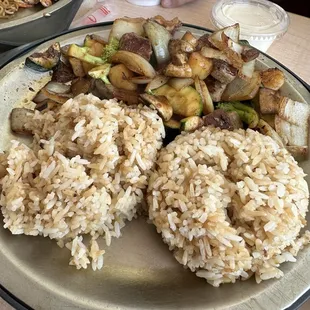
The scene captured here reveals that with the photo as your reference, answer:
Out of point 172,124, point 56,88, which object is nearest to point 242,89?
point 172,124

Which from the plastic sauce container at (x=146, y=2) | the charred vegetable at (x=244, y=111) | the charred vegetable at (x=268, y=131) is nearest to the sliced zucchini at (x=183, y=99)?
the charred vegetable at (x=244, y=111)

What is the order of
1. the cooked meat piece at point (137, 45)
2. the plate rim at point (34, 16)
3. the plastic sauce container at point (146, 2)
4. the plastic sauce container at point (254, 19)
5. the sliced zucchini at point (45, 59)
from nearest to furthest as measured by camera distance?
the cooked meat piece at point (137, 45) < the sliced zucchini at point (45, 59) < the plate rim at point (34, 16) < the plastic sauce container at point (254, 19) < the plastic sauce container at point (146, 2)

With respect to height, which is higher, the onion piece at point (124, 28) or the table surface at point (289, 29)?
the onion piece at point (124, 28)

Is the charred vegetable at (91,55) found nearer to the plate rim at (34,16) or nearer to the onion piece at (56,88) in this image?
the onion piece at (56,88)

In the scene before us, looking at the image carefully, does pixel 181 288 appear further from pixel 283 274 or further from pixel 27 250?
pixel 27 250

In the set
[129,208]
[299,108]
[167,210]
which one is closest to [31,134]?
[129,208]

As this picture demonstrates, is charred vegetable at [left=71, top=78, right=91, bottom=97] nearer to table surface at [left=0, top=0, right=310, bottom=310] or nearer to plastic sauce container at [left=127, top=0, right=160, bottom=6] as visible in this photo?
table surface at [left=0, top=0, right=310, bottom=310]

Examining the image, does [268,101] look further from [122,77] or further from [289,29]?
[289,29]
